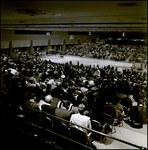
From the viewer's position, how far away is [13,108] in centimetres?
578

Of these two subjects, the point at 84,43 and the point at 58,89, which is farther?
the point at 84,43

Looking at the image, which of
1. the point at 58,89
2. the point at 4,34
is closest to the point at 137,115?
the point at 58,89

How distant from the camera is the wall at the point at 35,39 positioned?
2039 cm

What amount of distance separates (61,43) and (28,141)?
109 feet

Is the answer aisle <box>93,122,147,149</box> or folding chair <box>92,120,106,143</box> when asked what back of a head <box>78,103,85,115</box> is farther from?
aisle <box>93,122,147,149</box>

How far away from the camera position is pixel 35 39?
28.0 m

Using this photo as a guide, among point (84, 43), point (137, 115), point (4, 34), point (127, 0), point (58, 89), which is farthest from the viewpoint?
point (84, 43)

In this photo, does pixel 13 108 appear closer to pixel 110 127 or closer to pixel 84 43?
pixel 110 127

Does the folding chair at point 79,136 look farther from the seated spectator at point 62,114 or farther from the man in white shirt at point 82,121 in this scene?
the seated spectator at point 62,114

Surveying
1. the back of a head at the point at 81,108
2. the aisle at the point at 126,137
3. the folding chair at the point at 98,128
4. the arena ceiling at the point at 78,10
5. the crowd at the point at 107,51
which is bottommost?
the aisle at the point at 126,137

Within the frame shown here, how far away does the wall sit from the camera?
20.4 metres

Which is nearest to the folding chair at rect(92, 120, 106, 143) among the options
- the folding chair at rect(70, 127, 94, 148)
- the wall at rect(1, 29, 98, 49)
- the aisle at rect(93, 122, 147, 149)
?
the aisle at rect(93, 122, 147, 149)

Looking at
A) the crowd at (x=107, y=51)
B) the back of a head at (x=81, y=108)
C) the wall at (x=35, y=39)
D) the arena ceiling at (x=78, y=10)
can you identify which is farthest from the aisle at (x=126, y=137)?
the crowd at (x=107, y=51)

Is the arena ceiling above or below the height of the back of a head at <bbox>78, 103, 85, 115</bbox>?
above
